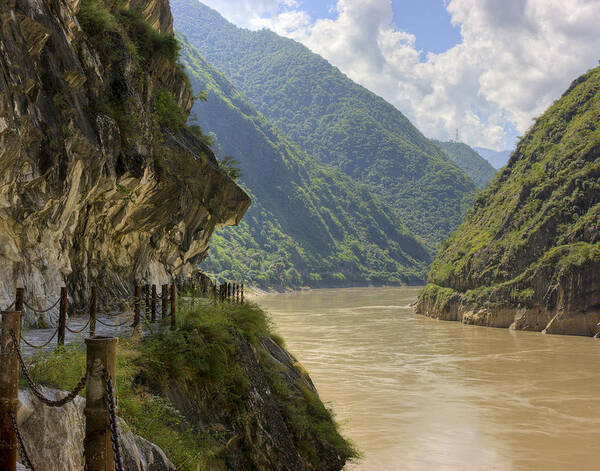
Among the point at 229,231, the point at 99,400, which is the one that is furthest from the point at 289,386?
the point at 229,231

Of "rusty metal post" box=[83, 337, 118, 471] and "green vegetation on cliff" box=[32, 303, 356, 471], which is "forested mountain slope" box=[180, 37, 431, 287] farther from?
"rusty metal post" box=[83, 337, 118, 471]

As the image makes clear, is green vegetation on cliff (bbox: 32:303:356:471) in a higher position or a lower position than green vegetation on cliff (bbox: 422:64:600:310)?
lower

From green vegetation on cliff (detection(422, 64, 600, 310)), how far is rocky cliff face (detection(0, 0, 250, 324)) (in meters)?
34.3

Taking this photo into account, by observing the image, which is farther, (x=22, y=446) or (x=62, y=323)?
(x=62, y=323)

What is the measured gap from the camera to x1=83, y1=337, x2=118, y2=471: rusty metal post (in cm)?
397

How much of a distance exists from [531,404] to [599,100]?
47417 mm

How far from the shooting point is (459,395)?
2348 cm

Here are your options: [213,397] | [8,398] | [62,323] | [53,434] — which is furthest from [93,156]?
[53,434]

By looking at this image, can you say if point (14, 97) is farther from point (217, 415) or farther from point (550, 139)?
point (550, 139)

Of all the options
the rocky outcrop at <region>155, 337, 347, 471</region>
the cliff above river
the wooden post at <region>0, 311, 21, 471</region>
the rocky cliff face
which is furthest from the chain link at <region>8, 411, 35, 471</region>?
the cliff above river

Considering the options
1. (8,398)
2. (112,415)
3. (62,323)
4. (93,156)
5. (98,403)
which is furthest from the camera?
(93,156)

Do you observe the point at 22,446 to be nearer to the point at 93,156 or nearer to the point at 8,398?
the point at 8,398

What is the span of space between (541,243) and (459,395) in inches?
1256

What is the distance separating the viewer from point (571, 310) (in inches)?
1673
